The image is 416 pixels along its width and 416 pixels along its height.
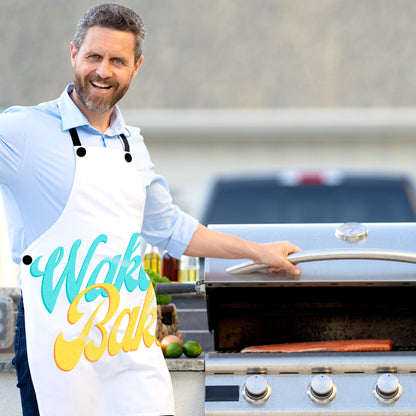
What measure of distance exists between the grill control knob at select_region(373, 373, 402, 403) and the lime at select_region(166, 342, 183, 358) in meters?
0.57

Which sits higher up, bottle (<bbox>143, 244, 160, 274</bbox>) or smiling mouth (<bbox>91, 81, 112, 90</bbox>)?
smiling mouth (<bbox>91, 81, 112, 90</bbox>)

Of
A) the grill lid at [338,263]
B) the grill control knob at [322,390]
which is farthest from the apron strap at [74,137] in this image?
the grill control knob at [322,390]

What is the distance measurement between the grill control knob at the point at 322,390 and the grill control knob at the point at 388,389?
0.12 metres

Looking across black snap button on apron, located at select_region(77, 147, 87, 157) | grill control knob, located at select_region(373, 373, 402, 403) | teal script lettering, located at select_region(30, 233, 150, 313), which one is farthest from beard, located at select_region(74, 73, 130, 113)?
grill control knob, located at select_region(373, 373, 402, 403)

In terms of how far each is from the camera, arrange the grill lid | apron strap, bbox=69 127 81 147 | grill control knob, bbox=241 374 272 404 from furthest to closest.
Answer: the grill lid → grill control knob, bbox=241 374 272 404 → apron strap, bbox=69 127 81 147

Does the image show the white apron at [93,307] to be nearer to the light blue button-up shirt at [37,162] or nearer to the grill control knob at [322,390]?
the light blue button-up shirt at [37,162]

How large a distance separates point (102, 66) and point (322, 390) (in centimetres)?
105

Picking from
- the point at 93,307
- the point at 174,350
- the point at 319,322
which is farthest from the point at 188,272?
the point at 93,307

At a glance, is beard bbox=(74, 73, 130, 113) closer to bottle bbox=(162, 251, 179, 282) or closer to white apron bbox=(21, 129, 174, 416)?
white apron bbox=(21, 129, 174, 416)

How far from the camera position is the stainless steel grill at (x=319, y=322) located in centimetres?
277

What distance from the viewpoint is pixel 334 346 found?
2.95 m

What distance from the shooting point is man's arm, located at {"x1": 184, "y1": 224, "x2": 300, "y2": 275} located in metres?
2.87

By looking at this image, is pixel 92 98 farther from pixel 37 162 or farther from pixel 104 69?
pixel 37 162

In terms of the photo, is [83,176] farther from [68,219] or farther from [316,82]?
[316,82]
